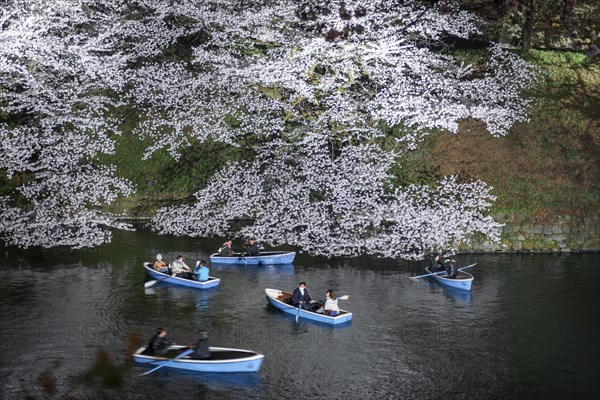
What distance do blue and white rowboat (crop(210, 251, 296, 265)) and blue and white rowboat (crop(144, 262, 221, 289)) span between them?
2506mm

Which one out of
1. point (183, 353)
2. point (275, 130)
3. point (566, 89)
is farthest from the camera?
point (566, 89)

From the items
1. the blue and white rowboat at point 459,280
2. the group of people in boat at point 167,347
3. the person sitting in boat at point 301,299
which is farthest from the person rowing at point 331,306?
the blue and white rowboat at point 459,280

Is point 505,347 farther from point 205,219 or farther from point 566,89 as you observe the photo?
point 566,89

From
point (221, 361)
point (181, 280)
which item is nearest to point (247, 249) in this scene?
point (181, 280)

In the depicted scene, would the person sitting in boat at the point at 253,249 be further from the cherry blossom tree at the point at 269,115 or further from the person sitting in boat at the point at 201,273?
the person sitting in boat at the point at 201,273

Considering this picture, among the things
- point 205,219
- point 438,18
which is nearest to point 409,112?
point 438,18

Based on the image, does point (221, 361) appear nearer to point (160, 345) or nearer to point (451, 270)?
point (160, 345)

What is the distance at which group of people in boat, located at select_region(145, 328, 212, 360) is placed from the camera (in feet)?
63.8

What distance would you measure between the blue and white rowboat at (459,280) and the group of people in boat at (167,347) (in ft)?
37.0

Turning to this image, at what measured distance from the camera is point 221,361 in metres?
19.2

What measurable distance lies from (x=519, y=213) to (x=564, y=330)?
34.6ft

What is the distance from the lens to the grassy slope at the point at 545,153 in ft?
110

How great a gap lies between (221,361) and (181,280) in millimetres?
8318

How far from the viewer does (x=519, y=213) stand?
107 feet
